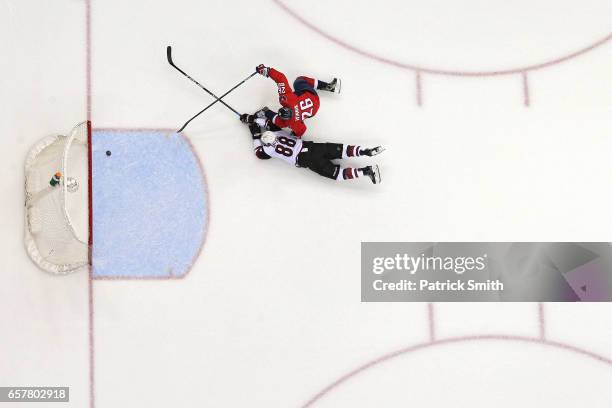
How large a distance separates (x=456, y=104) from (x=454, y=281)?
4.76 ft

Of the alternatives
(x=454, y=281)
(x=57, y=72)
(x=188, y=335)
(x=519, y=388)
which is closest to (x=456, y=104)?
(x=454, y=281)

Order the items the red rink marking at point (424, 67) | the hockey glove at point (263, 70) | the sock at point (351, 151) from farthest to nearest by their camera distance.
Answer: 1. the red rink marking at point (424, 67)
2. the sock at point (351, 151)
3. the hockey glove at point (263, 70)

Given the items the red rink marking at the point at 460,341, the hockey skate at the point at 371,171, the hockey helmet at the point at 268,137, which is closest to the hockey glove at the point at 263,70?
the hockey helmet at the point at 268,137

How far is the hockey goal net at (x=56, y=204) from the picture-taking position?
16.5 feet

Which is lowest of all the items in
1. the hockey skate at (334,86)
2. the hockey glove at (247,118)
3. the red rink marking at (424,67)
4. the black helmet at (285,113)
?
the black helmet at (285,113)

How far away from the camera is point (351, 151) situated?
5242 millimetres

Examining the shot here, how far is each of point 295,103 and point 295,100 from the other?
23 millimetres

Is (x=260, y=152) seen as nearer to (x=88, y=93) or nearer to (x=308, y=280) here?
(x=308, y=280)

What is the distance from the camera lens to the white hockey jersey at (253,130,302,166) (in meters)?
5.14

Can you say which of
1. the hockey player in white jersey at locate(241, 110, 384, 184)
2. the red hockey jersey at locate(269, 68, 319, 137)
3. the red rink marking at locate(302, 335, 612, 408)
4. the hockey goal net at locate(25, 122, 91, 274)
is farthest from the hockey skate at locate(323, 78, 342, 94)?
the red rink marking at locate(302, 335, 612, 408)

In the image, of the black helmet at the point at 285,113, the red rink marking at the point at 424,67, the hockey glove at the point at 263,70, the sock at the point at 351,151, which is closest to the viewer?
the black helmet at the point at 285,113

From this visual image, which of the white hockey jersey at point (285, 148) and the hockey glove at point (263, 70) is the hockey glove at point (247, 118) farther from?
the hockey glove at point (263, 70)

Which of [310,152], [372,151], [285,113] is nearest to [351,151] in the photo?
[372,151]

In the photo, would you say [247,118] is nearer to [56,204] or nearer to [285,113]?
[285,113]
